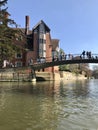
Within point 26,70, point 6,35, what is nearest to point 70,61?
point 26,70

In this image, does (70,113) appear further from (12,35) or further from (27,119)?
(12,35)

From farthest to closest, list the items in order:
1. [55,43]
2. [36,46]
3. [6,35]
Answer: [55,43], [36,46], [6,35]

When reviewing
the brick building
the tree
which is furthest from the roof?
the tree

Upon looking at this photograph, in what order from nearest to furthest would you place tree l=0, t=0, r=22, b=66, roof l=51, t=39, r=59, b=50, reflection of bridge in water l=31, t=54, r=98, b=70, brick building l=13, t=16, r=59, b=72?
tree l=0, t=0, r=22, b=66, reflection of bridge in water l=31, t=54, r=98, b=70, brick building l=13, t=16, r=59, b=72, roof l=51, t=39, r=59, b=50

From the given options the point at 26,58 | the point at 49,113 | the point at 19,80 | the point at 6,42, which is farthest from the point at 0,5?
the point at 26,58

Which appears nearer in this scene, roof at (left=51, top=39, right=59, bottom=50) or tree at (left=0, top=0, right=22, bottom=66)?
tree at (left=0, top=0, right=22, bottom=66)

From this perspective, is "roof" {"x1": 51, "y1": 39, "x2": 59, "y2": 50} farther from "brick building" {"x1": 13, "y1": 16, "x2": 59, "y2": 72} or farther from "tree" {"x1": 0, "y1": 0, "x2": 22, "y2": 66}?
"tree" {"x1": 0, "y1": 0, "x2": 22, "y2": 66}

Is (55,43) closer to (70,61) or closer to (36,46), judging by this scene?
(36,46)

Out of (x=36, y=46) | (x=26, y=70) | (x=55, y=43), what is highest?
(x=55, y=43)

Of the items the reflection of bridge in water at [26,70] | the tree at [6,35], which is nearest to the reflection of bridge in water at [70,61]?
the reflection of bridge in water at [26,70]

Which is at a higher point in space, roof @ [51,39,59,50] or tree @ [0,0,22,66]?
roof @ [51,39,59,50]

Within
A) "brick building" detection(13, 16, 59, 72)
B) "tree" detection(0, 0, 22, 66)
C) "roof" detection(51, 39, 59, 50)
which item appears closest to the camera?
"tree" detection(0, 0, 22, 66)

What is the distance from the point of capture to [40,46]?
282ft

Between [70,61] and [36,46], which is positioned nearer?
[70,61]
